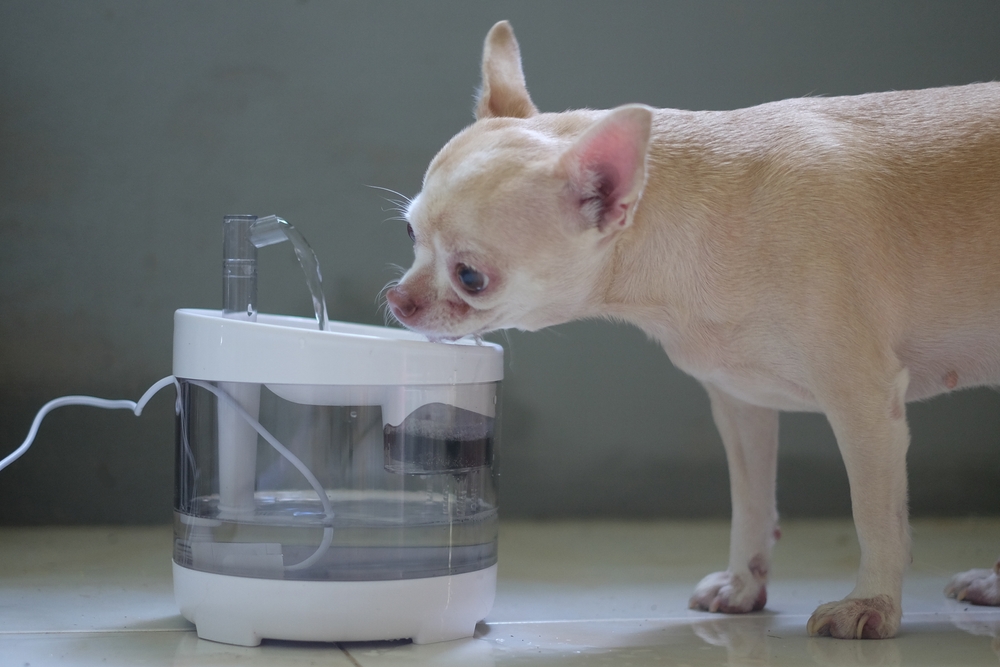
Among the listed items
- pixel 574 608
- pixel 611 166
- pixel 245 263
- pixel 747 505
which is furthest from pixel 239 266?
pixel 747 505

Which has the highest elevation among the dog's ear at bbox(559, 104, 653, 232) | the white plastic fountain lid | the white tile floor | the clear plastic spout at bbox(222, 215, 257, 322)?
the dog's ear at bbox(559, 104, 653, 232)

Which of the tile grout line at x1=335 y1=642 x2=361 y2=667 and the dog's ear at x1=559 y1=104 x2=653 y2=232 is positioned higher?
the dog's ear at x1=559 y1=104 x2=653 y2=232

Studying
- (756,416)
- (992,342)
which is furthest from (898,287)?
(756,416)

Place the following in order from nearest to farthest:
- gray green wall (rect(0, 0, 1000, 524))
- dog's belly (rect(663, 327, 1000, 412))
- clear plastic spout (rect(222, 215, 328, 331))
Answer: dog's belly (rect(663, 327, 1000, 412)) < clear plastic spout (rect(222, 215, 328, 331)) < gray green wall (rect(0, 0, 1000, 524))

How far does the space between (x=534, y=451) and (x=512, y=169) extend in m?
1.39

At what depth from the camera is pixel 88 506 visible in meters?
2.56

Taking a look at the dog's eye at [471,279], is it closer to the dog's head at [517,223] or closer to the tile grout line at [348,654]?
the dog's head at [517,223]

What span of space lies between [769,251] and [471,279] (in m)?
0.48

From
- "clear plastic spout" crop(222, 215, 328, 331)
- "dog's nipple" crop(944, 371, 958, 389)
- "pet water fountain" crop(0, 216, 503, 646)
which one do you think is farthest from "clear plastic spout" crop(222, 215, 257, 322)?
"dog's nipple" crop(944, 371, 958, 389)

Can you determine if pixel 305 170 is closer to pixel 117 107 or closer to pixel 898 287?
pixel 117 107

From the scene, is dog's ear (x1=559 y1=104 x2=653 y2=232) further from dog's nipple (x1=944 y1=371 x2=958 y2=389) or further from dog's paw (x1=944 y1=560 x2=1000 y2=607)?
dog's paw (x1=944 y1=560 x2=1000 y2=607)

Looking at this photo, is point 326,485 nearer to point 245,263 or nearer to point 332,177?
point 245,263

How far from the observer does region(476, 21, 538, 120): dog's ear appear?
182 centimetres

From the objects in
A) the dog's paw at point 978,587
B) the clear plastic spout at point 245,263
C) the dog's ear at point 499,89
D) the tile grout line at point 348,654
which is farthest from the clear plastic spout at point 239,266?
the dog's paw at point 978,587
